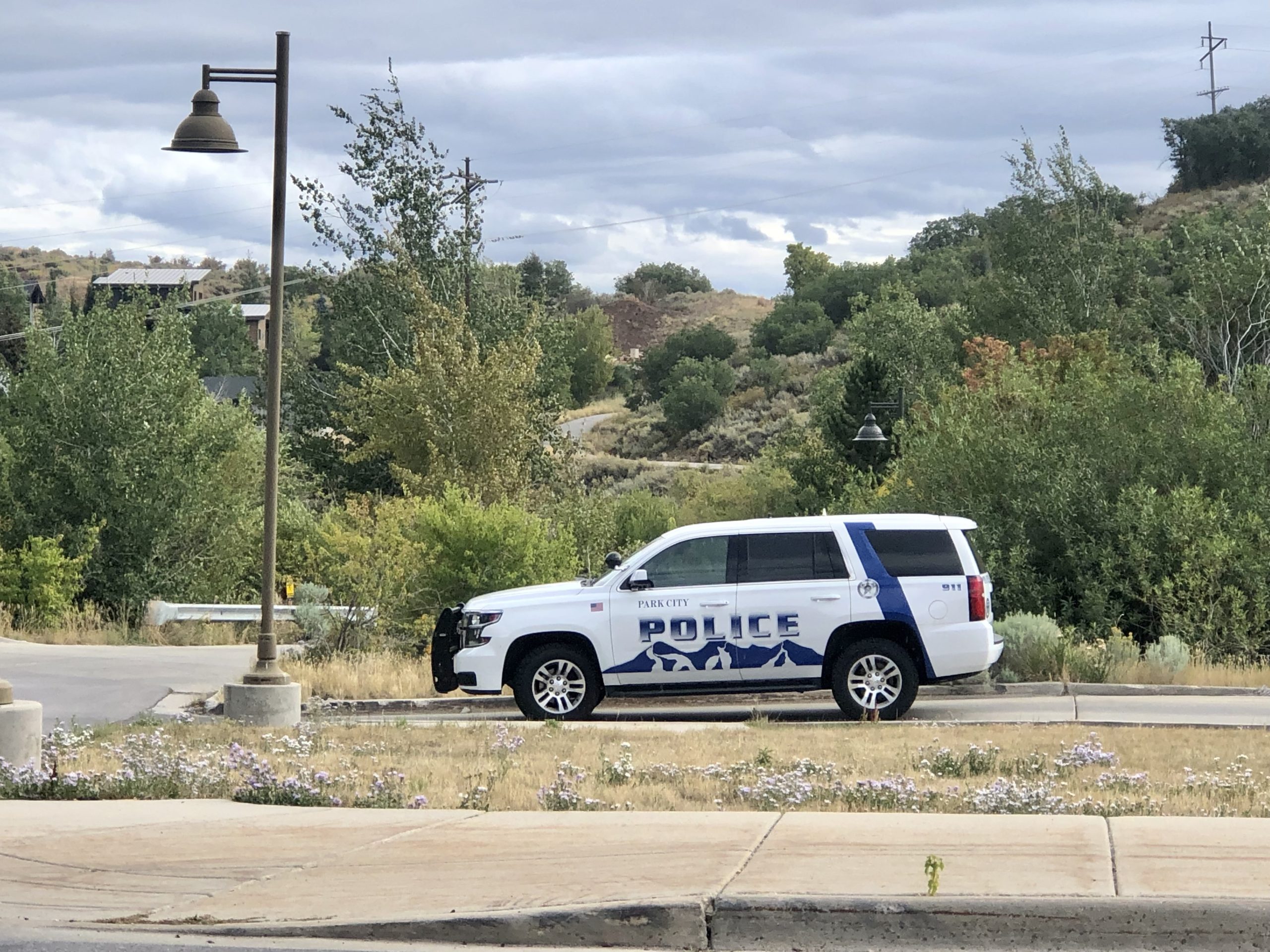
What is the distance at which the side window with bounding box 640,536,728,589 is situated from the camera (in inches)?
583

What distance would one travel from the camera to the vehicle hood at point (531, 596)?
14.8 m

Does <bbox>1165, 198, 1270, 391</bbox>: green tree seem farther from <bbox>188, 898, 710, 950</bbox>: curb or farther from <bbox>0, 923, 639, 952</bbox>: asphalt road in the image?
<bbox>0, 923, 639, 952</bbox>: asphalt road

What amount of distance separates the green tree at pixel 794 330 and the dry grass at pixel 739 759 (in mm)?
84571

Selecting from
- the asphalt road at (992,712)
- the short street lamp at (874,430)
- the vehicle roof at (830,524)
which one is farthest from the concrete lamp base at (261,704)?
the short street lamp at (874,430)

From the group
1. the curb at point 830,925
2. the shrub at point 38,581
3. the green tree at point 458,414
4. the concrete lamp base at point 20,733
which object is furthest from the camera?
the green tree at point 458,414

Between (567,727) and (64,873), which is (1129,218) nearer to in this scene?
(567,727)

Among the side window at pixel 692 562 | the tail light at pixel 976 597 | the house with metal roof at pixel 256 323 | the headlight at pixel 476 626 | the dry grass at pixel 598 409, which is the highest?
the house with metal roof at pixel 256 323

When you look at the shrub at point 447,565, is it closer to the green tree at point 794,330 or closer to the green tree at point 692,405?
the green tree at point 692,405

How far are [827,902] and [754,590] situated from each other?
8081mm

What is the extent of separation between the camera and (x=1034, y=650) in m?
18.0

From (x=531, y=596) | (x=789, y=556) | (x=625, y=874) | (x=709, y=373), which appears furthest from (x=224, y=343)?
(x=625, y=874)

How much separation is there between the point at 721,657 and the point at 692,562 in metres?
0.94

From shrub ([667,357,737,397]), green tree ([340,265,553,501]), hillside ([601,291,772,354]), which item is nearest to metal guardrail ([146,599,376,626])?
green tree ([340,265,553,501])

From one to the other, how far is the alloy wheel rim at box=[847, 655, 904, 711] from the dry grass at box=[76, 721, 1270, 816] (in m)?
0.38
